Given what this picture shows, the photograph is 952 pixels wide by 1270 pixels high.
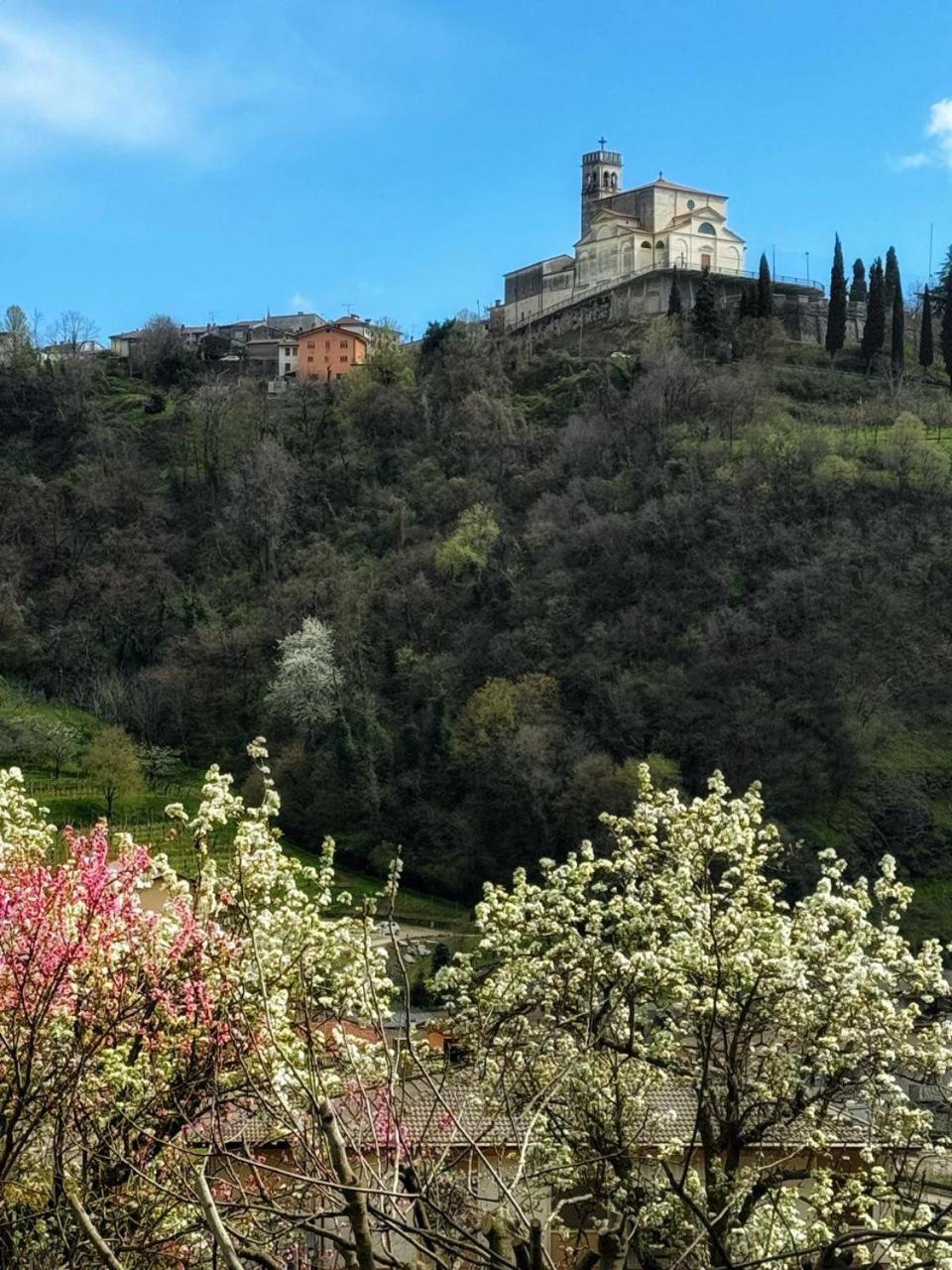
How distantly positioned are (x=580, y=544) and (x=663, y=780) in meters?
14.9

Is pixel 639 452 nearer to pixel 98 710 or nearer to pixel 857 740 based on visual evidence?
pixel 857 740

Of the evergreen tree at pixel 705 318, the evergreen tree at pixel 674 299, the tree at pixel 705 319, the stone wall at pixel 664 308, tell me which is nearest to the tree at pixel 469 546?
the tree at pixel 705 319

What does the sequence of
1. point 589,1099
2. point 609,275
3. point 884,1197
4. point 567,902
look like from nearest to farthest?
point 884,1197 → point 589,1099 → point 567,902 → point 609,275

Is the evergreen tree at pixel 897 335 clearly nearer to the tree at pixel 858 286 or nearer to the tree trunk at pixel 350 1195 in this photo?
the tree at pixel 858 286

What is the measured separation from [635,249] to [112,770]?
45120mm

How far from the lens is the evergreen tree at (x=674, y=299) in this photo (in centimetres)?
6750

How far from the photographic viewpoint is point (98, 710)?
4941 cm

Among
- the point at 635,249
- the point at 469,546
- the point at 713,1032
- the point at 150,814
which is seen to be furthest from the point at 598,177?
the point at 713,1032

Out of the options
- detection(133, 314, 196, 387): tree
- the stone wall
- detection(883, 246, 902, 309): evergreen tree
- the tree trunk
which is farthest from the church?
the tree trunk

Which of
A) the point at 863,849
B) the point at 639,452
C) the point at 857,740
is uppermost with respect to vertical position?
the point at 639,452

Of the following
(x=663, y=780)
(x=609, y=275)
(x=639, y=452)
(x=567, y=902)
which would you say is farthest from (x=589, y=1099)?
(x=609, y=275)

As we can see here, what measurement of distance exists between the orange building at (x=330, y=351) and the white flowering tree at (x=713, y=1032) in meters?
70.1

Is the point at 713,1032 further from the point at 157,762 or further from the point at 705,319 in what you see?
the point at 705,319

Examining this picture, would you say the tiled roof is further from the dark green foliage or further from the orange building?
the orange building
